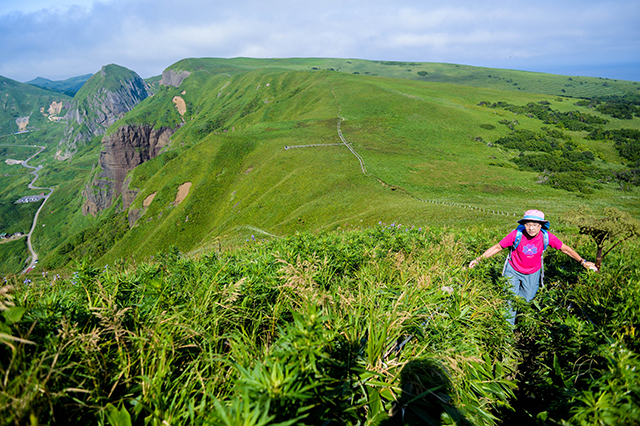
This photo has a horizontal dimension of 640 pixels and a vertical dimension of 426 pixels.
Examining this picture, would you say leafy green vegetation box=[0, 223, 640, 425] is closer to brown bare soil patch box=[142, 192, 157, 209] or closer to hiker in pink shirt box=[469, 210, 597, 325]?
hiker in pink shirt box=[469, 210, 597, 325]

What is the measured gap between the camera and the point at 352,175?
51.3 metres

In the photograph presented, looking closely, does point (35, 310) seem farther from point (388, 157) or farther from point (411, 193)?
point (388, 157)

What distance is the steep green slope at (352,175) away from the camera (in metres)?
39.0

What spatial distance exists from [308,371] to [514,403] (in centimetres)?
362

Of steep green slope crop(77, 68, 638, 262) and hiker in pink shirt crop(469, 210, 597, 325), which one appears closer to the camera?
hiker in pink shirt crop(469, 210, 597, 325)

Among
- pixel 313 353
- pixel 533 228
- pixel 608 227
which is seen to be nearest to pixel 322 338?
pixel 313 353

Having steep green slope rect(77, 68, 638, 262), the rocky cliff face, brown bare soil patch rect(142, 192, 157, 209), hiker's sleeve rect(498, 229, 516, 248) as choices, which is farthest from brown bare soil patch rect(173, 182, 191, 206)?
the rocky cliff face

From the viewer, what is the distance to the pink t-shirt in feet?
19.7

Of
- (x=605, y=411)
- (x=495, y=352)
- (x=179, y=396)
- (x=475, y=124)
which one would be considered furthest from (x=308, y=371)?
(x=475, y=124)

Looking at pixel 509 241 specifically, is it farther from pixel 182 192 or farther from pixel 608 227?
pixel 182 192

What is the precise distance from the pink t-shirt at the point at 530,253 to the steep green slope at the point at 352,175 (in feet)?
67.5

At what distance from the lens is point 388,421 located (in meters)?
2.83

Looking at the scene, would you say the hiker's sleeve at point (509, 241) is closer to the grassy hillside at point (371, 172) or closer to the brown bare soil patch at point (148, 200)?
the grassy hillside at point (371, 172)

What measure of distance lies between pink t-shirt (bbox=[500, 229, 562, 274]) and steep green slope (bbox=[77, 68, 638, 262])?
20.6 metres
